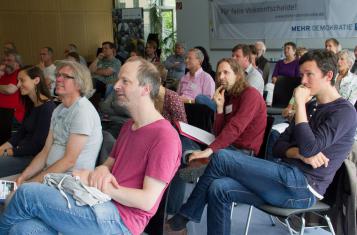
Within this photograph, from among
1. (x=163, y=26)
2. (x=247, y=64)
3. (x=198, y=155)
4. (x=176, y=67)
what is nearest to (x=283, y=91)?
(x=247, y=64)

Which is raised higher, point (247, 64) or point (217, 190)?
point (247, 64)

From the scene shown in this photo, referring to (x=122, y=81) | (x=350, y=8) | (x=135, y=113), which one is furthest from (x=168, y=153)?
(x=350, y=8)

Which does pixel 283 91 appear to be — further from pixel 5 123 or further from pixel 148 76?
pixel 148 76

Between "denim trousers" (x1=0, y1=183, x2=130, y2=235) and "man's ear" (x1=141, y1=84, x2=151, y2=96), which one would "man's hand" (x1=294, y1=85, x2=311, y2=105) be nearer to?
"man's ear" (x1=141, y1=84, x2=151, y2=96)

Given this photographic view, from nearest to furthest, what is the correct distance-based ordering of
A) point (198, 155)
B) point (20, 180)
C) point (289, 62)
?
point (20, 180), point (198, 155), point (289, 62)

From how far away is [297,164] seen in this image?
217 cm

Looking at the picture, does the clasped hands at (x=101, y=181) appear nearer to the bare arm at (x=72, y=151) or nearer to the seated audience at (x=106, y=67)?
the bare arm at (x=72, y=151)

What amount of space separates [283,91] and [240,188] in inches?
114

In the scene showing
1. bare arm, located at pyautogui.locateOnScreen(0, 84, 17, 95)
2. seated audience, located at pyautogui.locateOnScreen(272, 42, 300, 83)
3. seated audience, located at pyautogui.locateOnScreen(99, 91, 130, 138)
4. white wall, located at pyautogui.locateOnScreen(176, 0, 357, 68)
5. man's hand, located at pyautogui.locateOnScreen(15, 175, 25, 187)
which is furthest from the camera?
white wall, located at pyautogui.locateOnScreen(176, 0, 357, 68)

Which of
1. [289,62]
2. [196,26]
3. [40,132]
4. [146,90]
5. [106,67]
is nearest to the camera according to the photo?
[146,90]

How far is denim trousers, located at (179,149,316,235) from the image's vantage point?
211 cm

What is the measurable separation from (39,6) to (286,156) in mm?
9725

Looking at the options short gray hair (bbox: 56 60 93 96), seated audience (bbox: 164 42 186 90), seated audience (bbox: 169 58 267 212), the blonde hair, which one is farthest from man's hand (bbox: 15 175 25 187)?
seated audience (bbox: 164 42 186 90)

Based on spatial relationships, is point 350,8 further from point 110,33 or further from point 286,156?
point 110,33
